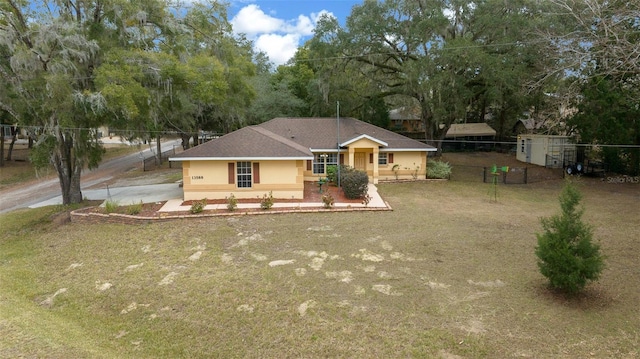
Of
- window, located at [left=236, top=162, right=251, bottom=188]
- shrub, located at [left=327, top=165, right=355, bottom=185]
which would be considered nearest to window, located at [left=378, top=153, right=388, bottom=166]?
shrub, located at [left=327, top=165, right=355, bottom=185]

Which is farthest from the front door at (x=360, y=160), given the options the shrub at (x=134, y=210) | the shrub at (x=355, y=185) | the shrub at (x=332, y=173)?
the shrub at (x=134, y=210)

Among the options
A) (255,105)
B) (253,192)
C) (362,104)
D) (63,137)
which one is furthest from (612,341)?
(255,105)

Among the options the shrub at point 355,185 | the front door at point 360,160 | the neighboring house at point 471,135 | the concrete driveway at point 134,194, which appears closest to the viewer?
the shrub at point 355,185

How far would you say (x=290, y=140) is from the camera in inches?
915

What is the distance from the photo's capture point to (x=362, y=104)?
31.1 meters

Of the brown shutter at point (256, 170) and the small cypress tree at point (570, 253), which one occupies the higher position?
the brown shutter at point (256, 170)

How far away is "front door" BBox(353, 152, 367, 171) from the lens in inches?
909

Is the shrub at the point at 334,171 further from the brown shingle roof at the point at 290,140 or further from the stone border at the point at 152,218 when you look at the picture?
the stone border at the point at 152,218

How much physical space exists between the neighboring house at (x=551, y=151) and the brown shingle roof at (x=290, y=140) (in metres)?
10.9

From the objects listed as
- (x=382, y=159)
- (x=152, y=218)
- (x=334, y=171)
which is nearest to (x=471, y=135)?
(x=382, y=159)

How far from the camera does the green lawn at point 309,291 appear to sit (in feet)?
21.7

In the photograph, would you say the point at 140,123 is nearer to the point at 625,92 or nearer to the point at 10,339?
the point at 10,339

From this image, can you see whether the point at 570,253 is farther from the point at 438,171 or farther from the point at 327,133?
the point at 327,133

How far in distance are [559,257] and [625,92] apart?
65.0 feet
